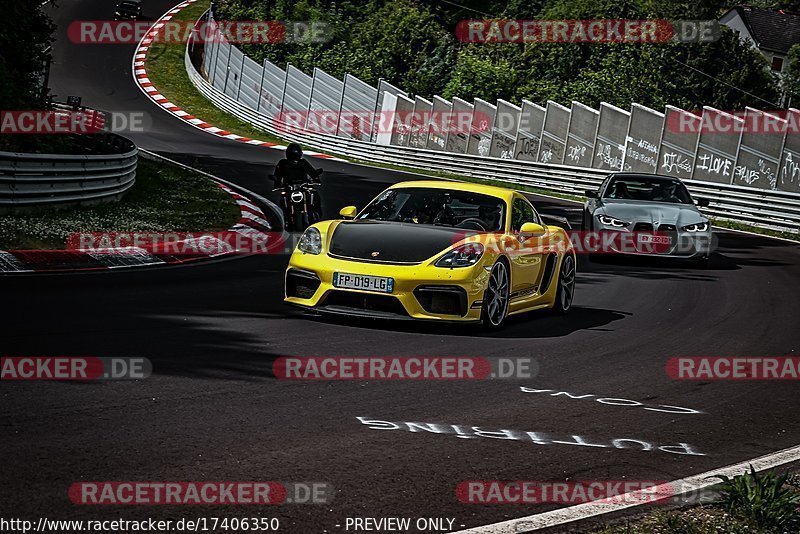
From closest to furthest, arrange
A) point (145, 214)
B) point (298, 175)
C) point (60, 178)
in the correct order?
point (60, 178)
point (145, 214)
point (298, 175)

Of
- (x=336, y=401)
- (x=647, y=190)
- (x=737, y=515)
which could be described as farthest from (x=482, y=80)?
(x=737, y=515)

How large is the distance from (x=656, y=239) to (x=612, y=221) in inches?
27.3

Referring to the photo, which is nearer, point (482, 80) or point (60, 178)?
point (60, 178)

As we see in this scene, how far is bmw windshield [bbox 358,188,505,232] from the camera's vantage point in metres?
10.8

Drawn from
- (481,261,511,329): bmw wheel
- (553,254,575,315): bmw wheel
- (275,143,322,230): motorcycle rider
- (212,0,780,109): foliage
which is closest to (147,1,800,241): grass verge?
(212,0,780,109): foliage

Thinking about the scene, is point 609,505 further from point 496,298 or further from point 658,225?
point 658,225

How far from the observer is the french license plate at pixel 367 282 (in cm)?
954

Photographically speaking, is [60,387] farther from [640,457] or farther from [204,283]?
[204,283]

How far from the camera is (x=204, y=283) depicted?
1243 cm

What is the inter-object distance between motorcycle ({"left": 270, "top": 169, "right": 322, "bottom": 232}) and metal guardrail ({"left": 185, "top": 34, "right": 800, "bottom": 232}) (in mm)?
12698

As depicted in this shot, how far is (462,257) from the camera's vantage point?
9812mm

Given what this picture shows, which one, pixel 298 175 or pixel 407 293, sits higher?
pixel 298 175

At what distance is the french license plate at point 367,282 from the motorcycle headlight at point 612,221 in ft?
27.4

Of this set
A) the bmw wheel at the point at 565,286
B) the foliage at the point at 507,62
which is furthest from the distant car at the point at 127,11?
the bmw wheel at the point at 565,286
